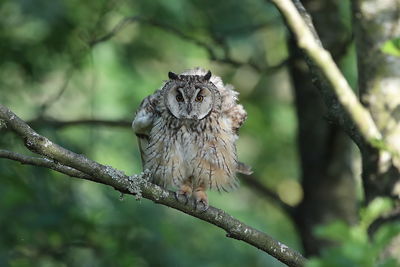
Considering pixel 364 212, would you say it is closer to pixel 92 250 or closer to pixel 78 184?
pixel 92 250

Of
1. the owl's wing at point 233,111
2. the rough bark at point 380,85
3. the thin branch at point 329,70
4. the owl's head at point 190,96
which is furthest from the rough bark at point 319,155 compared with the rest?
the thin branch at point 329,70

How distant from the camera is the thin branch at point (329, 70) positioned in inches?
134

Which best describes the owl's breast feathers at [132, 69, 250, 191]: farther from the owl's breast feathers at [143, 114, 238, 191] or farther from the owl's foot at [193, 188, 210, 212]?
the owl's foot at [193, 188, 210, 212]

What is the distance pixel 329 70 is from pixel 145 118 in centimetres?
150

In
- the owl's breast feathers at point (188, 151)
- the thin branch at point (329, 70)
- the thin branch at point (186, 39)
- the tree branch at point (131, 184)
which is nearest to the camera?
the tree branch at point (131, 184)

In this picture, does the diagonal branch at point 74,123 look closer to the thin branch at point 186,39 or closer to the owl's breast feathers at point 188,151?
the thin branch at point 186,39

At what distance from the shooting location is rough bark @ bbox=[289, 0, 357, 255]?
18.6 ft

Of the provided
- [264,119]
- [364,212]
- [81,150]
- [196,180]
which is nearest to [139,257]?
[81,150]

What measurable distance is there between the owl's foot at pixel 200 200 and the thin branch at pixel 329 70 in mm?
876

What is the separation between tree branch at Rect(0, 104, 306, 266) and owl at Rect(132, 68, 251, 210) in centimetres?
84

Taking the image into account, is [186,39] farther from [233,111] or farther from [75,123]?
[75,123]

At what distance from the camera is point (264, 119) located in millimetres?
8180

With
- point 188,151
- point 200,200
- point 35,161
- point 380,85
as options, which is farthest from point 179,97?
point 35,161

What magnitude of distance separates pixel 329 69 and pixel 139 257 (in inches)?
117
